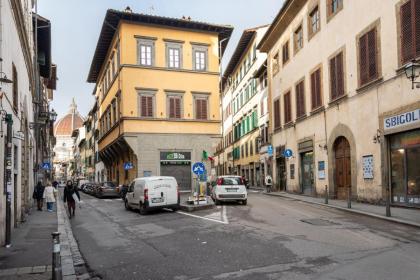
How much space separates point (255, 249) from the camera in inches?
392

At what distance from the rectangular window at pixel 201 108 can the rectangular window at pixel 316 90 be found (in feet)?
36.7

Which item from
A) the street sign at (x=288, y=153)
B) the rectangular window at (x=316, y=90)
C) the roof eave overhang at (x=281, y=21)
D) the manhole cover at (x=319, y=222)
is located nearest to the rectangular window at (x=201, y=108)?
the roof eave overhang at (x=281, y=21)

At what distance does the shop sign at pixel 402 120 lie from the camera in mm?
17047

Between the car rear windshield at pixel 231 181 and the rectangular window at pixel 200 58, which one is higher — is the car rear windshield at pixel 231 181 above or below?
below

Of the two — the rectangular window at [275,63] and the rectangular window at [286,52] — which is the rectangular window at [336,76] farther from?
the rectangular window at [275,63]

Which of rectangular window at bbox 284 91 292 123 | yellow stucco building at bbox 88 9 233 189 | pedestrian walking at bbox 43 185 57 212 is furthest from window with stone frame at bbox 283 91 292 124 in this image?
pedestrian walking at bbox 43 185 57 212

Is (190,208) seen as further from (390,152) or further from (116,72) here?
(116,72)

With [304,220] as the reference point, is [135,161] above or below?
above

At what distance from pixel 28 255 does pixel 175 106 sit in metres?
26.9

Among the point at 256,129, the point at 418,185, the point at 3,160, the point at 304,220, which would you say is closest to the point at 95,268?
the point at 3,160

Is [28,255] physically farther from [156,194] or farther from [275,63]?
[275,63]

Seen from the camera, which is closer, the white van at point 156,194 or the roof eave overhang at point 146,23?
the white van at point 156,194

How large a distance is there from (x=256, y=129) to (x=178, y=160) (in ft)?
47.1

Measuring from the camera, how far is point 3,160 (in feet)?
38.1
